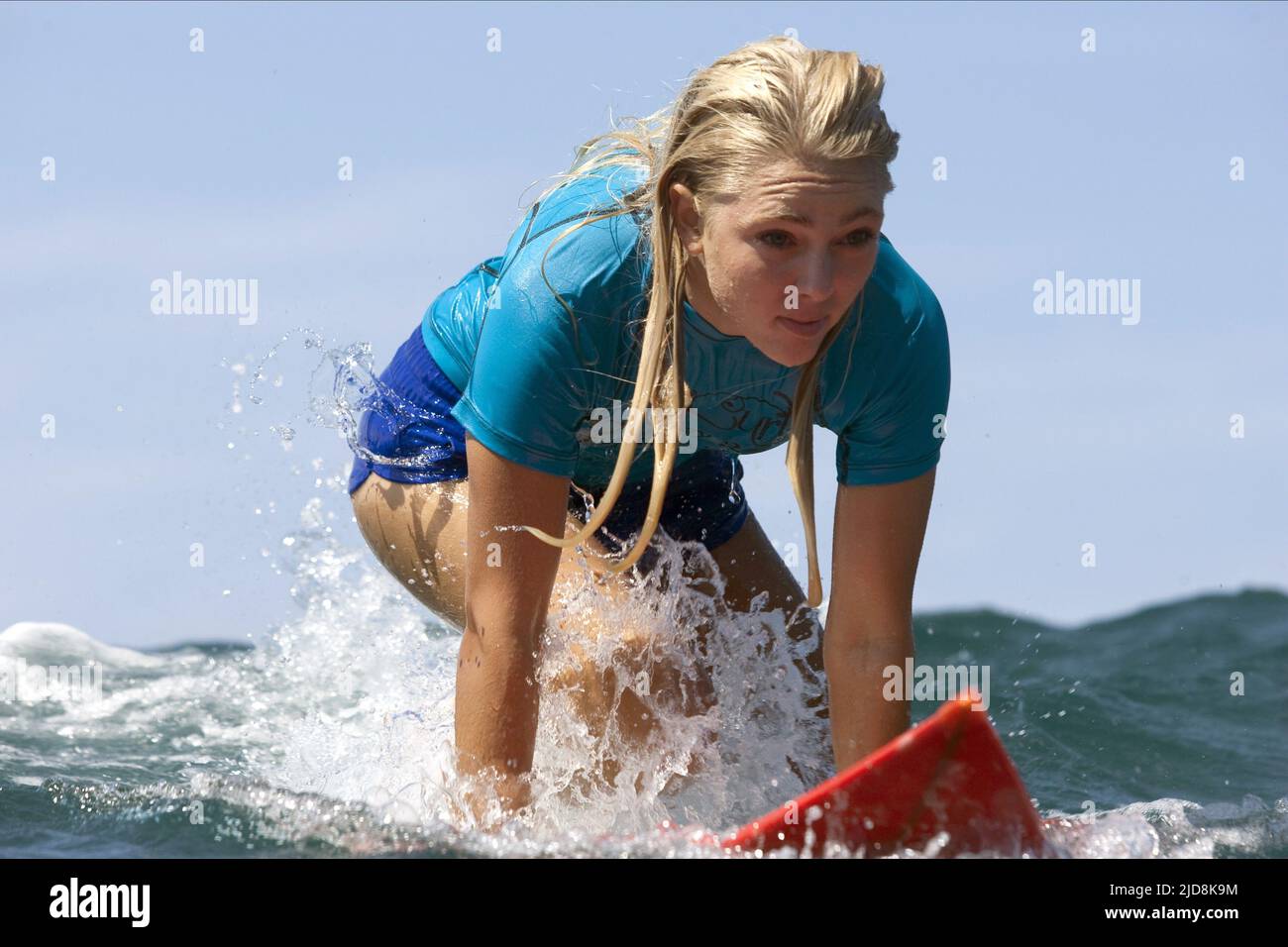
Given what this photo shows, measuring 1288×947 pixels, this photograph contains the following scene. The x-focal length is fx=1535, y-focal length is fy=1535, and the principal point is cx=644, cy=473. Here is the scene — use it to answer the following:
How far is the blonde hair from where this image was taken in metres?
3.43

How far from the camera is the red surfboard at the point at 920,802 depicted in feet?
11.0

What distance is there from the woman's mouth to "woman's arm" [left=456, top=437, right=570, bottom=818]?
687mm

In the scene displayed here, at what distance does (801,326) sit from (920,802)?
1.11 metres

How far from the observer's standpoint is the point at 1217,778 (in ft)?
20.4

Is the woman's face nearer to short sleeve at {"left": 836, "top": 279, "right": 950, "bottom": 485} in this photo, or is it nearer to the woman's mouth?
the woman's mouth

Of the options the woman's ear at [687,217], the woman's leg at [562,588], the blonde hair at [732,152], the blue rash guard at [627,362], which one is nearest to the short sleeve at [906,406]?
the blue rash guard at [627,362]

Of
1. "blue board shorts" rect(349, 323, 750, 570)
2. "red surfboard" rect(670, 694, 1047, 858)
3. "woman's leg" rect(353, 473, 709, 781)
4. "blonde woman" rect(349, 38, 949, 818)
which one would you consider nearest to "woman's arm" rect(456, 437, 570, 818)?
"blonde woman" rect(349, 38, 949, 818)

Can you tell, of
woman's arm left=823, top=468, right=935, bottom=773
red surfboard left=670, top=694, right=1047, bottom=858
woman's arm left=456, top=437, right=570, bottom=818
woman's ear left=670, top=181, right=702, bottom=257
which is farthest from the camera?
woman's arm left=823, top=468, right=935, bottom=773

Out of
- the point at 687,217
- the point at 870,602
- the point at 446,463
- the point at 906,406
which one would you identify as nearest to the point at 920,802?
the point at 870,602

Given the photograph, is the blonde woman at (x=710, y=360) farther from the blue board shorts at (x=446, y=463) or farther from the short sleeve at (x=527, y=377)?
the blue board shorts at (x=446, y=463)

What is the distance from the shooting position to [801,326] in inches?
138
